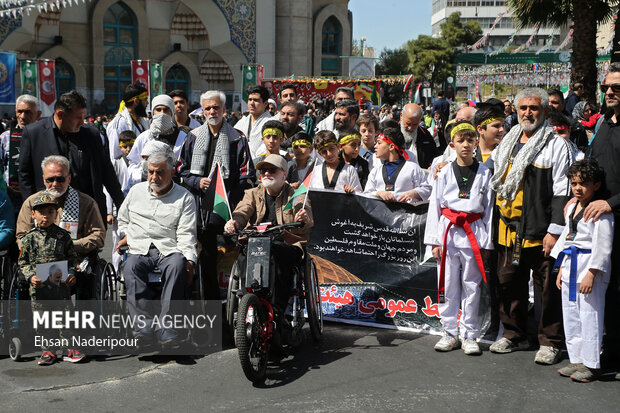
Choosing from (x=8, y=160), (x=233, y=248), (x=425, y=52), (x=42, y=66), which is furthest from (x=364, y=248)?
(x=425, y=52)

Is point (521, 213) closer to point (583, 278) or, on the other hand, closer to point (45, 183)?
point (583, 278)

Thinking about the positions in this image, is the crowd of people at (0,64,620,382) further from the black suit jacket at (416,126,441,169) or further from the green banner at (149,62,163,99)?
the green banner at (149,62,163,99)

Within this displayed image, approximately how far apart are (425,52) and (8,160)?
53.1m

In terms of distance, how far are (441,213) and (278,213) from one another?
138 centimetres

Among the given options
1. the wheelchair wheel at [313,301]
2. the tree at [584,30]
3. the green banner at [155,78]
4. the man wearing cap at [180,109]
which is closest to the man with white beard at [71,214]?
the wheelchair wheel at [313,301]

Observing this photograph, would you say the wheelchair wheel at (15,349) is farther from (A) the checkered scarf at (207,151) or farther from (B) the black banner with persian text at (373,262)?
(B) the black banner with persian text at (373,262)

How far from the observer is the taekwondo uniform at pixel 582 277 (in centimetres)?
525

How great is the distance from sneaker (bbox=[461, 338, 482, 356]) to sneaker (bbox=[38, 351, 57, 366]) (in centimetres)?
329

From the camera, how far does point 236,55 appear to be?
39.7 meters

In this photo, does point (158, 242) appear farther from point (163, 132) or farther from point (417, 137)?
point (417, 137)

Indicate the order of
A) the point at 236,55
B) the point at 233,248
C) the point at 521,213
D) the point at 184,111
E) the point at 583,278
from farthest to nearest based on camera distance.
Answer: the point at 236,55 → the point at 184,111 → the point at 233,248 → the point at 521,213 → the point at 583,278

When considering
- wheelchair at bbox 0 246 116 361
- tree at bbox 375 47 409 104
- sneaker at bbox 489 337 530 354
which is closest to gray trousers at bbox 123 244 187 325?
wheelchair at bbox 0 246 116 361

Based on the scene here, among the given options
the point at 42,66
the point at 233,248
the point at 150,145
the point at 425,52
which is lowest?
the point at 233,248

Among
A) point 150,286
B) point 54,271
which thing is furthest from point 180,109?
point 54,271
